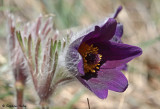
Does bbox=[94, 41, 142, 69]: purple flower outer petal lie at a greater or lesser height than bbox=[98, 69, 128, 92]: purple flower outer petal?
greater

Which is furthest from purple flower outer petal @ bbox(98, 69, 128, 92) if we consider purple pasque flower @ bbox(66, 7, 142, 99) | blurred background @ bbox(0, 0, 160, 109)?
blurred background @ bbox(0, 0, 160, 109)

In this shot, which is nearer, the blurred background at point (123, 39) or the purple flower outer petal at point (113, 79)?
the purple flower outer petal at point (113, 79)

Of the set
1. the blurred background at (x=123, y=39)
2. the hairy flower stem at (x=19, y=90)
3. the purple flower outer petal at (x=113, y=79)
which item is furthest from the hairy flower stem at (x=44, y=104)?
the blurred background at (x=123, y=39)

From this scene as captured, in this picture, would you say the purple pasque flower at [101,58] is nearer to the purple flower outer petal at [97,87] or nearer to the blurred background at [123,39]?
the purple flower outer petal at [97,87]

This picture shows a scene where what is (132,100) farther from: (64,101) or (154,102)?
(64,101)

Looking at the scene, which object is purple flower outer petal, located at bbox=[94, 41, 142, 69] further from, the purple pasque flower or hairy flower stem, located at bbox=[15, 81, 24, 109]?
hairy flower stem, located at bbox=[15, 81, 24, 109]

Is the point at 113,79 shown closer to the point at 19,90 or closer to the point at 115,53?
the point at 115,53

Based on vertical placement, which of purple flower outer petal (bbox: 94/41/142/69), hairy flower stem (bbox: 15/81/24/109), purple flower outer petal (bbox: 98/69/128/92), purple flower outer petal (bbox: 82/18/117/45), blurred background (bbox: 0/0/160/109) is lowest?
blurred background (bbox: 0/0/160/109)

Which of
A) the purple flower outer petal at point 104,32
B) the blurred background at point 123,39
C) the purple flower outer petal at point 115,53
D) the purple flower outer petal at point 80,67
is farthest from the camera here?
the blurred background at point 123,39
